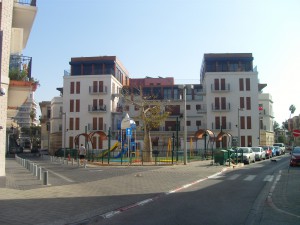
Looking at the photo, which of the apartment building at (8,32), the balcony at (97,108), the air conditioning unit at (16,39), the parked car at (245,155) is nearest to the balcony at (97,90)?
the balcony at (97,108)

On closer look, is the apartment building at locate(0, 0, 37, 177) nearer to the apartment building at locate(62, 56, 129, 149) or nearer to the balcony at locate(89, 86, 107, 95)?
the balcony at locate(89, 86, 107, 95)

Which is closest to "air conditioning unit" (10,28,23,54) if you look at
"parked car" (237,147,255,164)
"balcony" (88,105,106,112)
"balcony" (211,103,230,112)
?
"parked car" (237,147,255,164)

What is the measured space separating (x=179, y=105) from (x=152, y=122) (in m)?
35.4

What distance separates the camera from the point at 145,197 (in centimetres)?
1158

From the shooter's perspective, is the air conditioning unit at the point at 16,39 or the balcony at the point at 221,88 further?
the balcony at the point at 221,88

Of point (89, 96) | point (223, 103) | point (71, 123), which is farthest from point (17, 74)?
point (223, 103)

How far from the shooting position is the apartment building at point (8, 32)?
14.0m

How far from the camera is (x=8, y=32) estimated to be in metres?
14.4

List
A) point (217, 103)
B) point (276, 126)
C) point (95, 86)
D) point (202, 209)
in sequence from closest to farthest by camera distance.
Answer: point (202, 209) → point (217, 103) → point (95, 86) → point (276, 126)

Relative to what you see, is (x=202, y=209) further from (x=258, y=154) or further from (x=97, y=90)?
(x=97, y=90)

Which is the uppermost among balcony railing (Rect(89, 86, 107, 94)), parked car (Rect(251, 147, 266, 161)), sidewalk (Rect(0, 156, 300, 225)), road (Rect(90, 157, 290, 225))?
balcony railing (Rect(89, 86, 107, 94))

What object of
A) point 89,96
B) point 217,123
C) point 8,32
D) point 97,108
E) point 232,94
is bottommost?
point 217,123

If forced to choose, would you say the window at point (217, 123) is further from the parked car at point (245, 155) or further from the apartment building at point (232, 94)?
the parked car at point (245, 155)

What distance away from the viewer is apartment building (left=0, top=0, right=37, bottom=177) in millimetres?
14016
